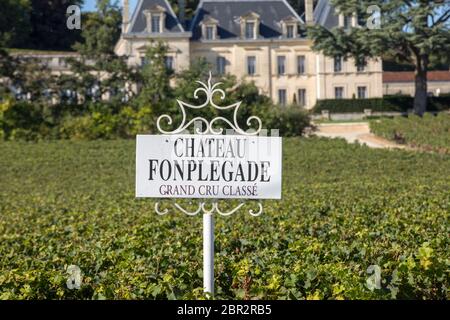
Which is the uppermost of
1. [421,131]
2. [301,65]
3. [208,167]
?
[301,65]

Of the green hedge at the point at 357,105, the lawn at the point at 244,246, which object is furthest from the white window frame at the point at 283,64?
the lawn at the point at 244,246

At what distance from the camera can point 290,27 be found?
57750 mm

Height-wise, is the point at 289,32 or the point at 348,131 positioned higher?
the point at 289,32

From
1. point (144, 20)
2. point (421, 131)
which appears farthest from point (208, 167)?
point (144, 20)

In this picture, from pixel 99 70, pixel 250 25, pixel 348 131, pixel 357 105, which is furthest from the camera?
pixel 250 25

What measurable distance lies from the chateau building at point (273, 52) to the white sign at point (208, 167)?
5173 centimetres

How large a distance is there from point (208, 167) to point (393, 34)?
37064 millimetres

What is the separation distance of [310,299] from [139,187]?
48.1 inches

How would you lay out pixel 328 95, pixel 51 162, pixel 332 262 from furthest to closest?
1. pixel 328 95
2. pixel 51 162
3. pixel 332 262

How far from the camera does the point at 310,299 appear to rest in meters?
4.75

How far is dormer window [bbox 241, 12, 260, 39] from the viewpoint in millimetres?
57312

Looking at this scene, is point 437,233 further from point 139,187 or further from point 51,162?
point 51,162

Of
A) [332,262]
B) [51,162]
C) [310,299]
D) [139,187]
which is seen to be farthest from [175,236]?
[51,162]

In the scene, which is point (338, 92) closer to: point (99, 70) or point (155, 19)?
point (155, 19)
